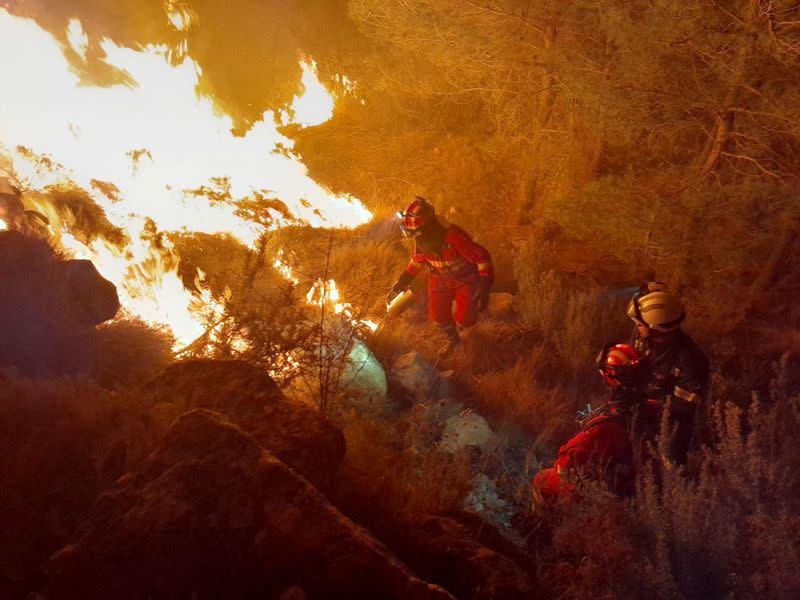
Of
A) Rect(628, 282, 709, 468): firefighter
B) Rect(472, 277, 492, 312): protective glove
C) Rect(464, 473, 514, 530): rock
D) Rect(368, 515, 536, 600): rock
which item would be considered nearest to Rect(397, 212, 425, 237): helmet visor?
Rect(472, 277, 492, 312): protective glove

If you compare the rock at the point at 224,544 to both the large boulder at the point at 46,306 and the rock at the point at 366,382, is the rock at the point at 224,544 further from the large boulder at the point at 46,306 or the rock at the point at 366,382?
the large boulder at the point at 46,306

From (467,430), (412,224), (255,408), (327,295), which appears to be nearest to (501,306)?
(412,224)

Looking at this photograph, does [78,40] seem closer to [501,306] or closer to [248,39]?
[248,39]

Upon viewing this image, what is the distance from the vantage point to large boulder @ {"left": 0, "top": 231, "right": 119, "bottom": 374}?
13.9 ft

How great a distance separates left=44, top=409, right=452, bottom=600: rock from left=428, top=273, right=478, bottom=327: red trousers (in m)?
4.32

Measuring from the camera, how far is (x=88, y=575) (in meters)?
1.88

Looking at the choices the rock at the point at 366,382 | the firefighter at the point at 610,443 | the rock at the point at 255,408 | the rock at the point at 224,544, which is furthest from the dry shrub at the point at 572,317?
the rock at the point at 224,544

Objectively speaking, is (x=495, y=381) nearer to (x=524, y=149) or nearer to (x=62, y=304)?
(x=62, y=304)

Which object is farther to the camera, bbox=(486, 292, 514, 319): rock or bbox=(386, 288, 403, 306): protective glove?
bbox=(486, 292, 514, 319): rock

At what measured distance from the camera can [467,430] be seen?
4.76 metres

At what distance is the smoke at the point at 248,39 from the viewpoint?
9.66 m

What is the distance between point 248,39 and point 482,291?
8544mm

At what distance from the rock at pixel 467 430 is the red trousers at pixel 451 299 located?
157cm

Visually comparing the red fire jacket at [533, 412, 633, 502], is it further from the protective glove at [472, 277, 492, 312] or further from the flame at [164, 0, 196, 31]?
the flame at [164, 0, 196, 31]
